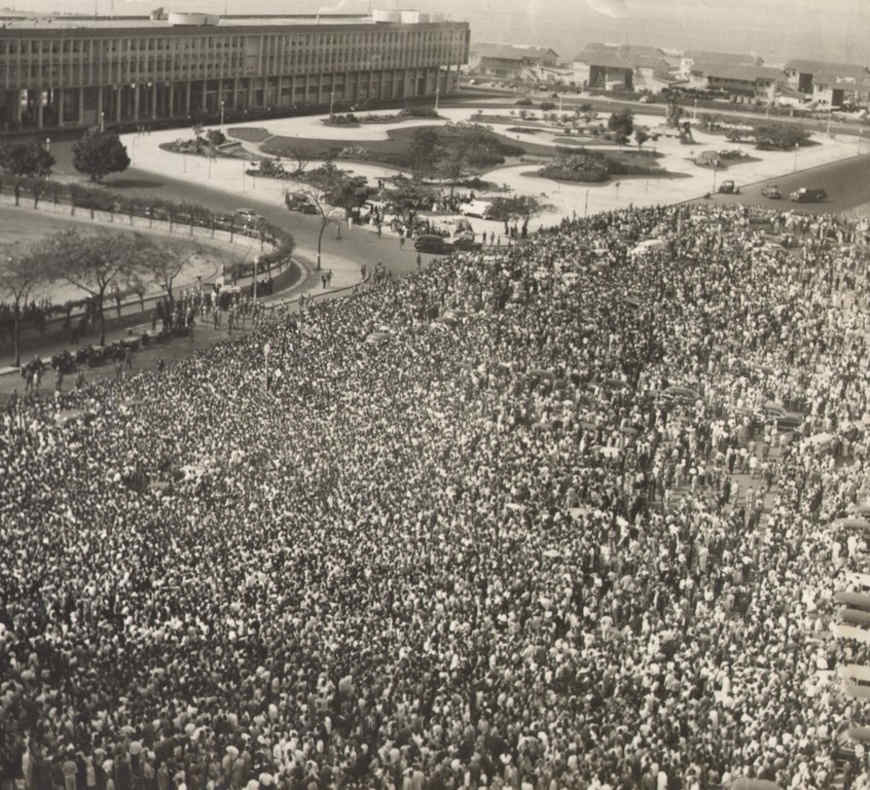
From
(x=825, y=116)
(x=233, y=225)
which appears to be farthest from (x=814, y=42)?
(x=825, y=116)

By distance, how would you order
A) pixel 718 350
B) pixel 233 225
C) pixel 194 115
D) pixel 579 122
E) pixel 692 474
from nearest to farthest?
1. pixel 692 474
2. pixel 718 350
3. pixel 233 225
4. pixel 194 115
5. pixel 579 122

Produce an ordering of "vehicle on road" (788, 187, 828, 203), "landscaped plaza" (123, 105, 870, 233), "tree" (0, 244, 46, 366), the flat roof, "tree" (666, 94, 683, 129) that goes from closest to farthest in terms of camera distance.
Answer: "tree" (0, 244, 46, 366)
"landscaped plaza" (123, 105, 870, 233)
"vehicle on road" (788, 187, 828, 203)
the flat roof
"tree" (666, 94, 683, 129)

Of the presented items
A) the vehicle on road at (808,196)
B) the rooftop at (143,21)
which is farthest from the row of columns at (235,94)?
the vehicle on road at (808,196)

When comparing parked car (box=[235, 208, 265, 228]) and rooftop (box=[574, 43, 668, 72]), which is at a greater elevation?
rooftop (box=[574, 43, 668, 72])

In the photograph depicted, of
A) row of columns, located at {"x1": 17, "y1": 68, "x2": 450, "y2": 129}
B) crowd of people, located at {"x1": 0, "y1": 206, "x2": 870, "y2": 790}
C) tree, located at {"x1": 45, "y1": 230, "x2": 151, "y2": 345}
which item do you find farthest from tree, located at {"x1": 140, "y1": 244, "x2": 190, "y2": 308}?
row of columns, located at {"x1": 17, "y1": 68, "x2": 450, "y2": 129}

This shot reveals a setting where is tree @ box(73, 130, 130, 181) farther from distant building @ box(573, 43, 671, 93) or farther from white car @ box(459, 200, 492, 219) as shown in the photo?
distant building @ box(573, 43, 671, 93)

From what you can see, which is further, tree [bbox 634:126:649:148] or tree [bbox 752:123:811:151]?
tree [bbox 752:123:811:151]

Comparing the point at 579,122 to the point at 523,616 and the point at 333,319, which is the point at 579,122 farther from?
the point at 523,616
